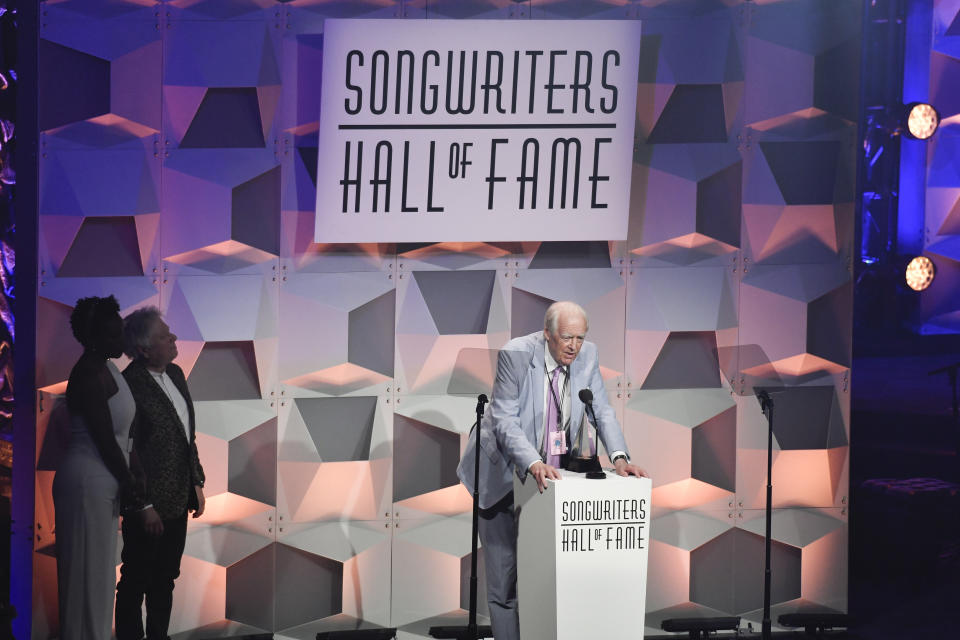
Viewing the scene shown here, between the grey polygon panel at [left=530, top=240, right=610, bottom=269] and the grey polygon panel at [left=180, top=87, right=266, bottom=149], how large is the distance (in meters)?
1.63

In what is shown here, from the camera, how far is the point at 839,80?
570 centimetres

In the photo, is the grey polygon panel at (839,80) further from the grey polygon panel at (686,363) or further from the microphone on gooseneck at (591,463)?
the microphone on gooseneck at (591,463)

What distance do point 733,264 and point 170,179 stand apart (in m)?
3.14

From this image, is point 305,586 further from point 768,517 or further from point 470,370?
point 768,517

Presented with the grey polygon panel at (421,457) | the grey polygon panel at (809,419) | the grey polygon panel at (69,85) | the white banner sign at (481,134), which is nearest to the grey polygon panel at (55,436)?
the grey polygon panel at (69,85)

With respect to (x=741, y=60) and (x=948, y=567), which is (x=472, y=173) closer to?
(x=741, y=60)

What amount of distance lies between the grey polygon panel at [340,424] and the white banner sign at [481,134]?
897 mm

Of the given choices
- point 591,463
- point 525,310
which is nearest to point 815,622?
point 591,463

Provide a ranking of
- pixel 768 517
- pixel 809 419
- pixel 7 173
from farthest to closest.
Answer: pixel 809 419, pixel 768 517, pixel 7 173


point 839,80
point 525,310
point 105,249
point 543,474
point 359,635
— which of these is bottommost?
point 359,635

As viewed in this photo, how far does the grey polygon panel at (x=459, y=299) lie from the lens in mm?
5531

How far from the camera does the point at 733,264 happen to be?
18.6ft

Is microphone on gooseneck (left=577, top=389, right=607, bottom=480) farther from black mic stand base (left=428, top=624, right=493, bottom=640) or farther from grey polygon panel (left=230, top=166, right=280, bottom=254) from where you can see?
grey polygon panel (left=230, top=166, right=280, bottom=254)

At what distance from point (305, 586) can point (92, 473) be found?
60.8 inches
